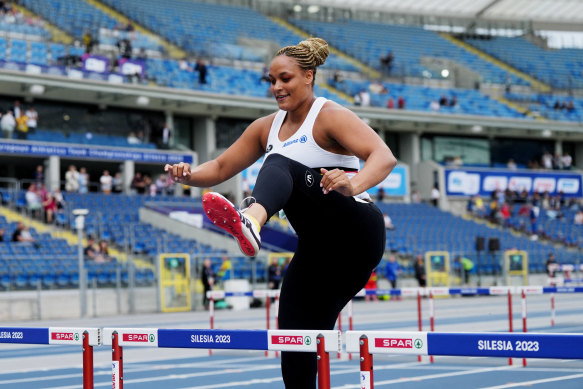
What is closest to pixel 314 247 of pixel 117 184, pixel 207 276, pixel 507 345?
pixel 507 345

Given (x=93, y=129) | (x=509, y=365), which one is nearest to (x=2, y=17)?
(x=93, y=129)

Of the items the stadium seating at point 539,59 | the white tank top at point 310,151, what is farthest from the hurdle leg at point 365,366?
the stadium seating at point 539,59

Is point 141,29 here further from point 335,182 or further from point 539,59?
point 335,182

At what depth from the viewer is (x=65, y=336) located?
4.65m

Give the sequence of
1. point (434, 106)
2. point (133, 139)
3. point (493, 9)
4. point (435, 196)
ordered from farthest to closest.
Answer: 1. point (493, 9)
2. point (434, 106)
3. point (435, 196)
4. point (133, 139)

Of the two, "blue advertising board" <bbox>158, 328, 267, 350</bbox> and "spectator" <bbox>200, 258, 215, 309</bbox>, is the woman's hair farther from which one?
"spectator" <bbox>200, 258, 215, 309</bbox>

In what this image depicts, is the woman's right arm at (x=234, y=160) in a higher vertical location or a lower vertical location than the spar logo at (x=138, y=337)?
higher

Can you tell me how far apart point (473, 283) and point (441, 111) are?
14111mm

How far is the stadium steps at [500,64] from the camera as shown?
158 feet

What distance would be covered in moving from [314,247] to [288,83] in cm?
73

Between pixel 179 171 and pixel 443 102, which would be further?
pixel 443 102

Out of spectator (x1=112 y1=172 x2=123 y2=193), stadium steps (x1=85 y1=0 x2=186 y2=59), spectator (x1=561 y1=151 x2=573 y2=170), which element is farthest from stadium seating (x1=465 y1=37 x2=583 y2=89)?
spectator (x1=112 y1=172 x2=123 y2=193)

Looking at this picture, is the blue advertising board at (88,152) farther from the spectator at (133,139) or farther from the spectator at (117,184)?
the spectator at (117,184)

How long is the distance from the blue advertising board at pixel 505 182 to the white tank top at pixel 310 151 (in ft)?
125
